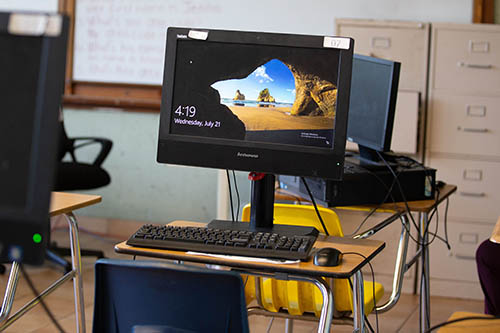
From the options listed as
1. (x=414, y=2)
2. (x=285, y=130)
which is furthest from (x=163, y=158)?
→ (x=414, y=2)

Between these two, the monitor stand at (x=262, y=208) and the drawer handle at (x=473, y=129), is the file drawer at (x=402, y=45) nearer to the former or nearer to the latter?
the drawer handle at (x=473, y=129)

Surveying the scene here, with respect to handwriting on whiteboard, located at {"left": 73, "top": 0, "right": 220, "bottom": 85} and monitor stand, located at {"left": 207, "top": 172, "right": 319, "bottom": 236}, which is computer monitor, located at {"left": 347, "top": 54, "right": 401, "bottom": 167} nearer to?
monitor stand, located at {"left": 207, "top": 172, "right": 319, "bottom": 236}

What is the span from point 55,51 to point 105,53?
157 inches

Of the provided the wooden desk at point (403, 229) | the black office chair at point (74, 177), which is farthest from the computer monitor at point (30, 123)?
the black office chair at point (74, 177)

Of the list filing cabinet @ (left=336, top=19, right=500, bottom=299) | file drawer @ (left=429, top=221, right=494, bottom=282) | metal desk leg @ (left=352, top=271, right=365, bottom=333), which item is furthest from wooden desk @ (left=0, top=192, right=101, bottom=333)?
file drawer @ (left=429, top=221, right=494, bottom=282)

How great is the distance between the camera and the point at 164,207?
4.72 meters

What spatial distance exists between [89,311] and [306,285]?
153 centimetres

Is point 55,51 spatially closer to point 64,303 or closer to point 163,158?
point 163,158

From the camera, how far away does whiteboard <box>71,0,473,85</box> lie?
4.14 m

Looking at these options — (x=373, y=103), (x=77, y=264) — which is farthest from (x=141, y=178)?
(x=373, y=103)

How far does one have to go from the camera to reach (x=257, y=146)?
6.15 feet

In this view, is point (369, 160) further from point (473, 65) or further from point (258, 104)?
point (473, 65)

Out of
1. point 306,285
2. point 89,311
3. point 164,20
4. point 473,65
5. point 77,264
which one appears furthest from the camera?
point 164,20

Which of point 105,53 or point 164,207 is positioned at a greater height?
point 105,53
